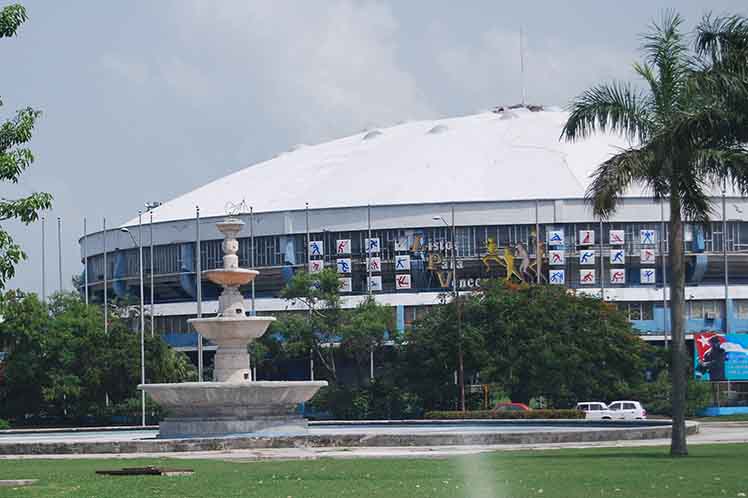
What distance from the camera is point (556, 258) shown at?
97312 mm

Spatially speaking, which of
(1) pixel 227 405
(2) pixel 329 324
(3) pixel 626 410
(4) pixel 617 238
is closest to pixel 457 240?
(4) pixel 617 238

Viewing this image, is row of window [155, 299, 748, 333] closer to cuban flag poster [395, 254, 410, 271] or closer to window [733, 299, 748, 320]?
window [733, 299, 748, 320]

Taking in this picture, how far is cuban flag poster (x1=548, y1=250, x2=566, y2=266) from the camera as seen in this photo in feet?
319

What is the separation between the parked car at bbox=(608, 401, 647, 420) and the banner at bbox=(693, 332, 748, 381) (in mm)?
19030

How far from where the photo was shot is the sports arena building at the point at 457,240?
324 ft

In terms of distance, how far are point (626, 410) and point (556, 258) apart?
2936cm

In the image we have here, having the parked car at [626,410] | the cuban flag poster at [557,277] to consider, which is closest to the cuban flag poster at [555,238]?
the cuban flag poster at [557,277]

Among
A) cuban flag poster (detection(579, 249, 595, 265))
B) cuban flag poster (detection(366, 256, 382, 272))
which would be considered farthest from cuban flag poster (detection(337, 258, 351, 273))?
cuban flag poster (detection(579, 249, 595, 265))

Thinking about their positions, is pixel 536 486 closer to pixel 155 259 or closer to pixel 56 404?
pixel 56 404

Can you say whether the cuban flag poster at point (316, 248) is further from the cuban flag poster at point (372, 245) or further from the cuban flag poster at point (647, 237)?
the cuban flag poster at point (647, 237)

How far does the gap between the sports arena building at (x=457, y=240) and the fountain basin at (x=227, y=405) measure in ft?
154

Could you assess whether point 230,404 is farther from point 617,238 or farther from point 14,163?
point 617,238

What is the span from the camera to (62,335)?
259 feet

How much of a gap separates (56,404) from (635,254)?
40877 millimetres
